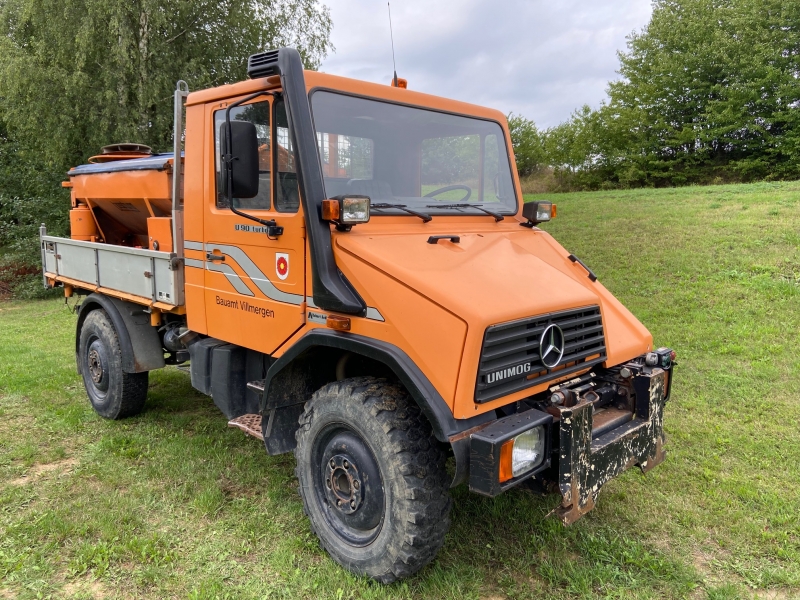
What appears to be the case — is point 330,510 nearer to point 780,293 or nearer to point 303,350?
point 303,350

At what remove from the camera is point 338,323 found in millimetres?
3123

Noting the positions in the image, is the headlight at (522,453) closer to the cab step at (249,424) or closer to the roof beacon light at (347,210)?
the roof beacon light at (347,210)

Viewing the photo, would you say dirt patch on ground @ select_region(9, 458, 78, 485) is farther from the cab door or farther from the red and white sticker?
the red and white sticker

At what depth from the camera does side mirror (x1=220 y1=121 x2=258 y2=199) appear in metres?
3.13

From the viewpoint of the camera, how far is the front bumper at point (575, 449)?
2600 mm

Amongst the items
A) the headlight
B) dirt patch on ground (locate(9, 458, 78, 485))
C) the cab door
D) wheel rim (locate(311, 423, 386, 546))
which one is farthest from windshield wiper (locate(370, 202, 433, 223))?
dirt patch on ground (locate(9, 458, 78, 485))

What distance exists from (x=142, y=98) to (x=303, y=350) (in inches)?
537

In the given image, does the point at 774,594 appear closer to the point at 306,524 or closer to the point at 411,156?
the point at 306,524

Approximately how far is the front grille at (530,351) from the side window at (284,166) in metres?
1.40

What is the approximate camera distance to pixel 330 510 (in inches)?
131

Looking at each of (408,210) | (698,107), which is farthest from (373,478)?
(698,107)

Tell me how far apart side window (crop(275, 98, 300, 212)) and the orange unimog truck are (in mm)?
11

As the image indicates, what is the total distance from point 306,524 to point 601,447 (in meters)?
1.89

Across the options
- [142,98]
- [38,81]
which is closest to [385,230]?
[142,98]
